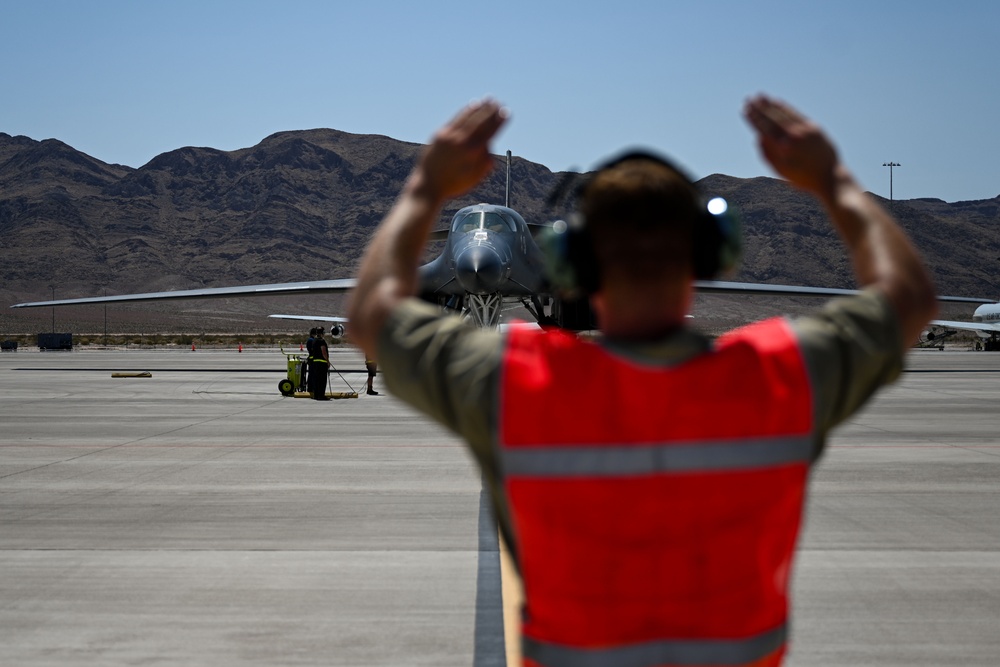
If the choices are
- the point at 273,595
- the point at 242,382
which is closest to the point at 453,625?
the point at 273,595

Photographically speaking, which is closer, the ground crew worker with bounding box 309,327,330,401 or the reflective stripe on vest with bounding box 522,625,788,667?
the reflective stripe on vest with bounding box 522,625,788,667

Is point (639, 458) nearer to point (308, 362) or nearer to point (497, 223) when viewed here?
point (497, 223)

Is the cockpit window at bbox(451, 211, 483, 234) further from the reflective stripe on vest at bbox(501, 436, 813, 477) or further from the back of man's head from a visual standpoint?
the reflective stripe on vest at bbox(501, 436, 813, 477)

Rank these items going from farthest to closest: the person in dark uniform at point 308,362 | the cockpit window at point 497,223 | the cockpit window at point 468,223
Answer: the person in dark uniform at point 308,362 < the cockpit window at point 468,223 < the cockpit window at point 497,223

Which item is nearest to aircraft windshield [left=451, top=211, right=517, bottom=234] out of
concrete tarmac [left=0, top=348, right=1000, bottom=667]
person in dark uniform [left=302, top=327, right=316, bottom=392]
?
person in dark uniform [left=302, top=327, right=316, bottom=392]

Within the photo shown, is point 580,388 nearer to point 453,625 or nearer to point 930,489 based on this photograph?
point 453,625

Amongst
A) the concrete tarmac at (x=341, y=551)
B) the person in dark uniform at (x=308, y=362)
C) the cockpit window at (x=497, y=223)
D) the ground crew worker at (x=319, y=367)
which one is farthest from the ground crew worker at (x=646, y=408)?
the person in dark uniform at (x=308, y=362)

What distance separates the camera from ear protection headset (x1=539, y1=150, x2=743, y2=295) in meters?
1.84

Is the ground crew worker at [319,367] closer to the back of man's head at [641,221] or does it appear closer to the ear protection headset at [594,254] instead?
the ear protection headset at [594,254]

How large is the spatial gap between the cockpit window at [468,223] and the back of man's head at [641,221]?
1881cm

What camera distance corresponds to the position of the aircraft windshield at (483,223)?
20.5 m

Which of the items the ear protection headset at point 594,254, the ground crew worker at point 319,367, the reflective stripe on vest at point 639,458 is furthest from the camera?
the ground crew worker at point 319,367

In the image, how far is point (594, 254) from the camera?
1841mm

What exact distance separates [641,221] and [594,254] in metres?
0.14
